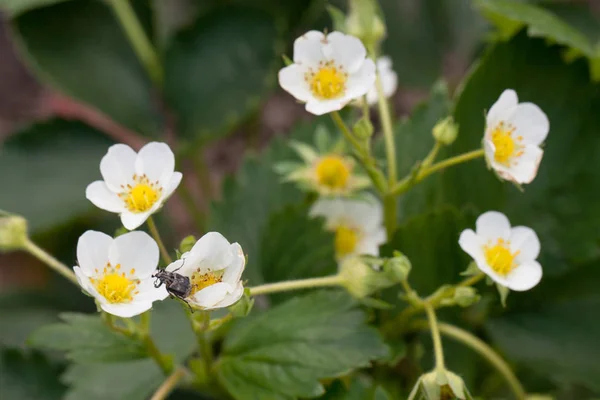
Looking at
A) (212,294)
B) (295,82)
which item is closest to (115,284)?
(212,294)

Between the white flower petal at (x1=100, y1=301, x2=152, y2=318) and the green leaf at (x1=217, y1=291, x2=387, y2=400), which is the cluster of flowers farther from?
the green leaf at (x1=217, y1=291, x2=387, y2=400)

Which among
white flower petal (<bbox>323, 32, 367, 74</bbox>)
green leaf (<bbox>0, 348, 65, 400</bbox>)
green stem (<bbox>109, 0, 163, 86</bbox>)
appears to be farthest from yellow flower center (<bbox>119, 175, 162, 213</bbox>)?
green stem (<bbox>109, 0, 163, 86</bbox>)

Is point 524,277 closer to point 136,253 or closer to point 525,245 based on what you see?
point 525,245

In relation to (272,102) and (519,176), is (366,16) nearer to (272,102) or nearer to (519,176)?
(519,176)

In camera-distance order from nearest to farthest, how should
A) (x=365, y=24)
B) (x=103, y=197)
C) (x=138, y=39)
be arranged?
(x=103, y=197)
(x=365, y=24)
(x=138, y=39)

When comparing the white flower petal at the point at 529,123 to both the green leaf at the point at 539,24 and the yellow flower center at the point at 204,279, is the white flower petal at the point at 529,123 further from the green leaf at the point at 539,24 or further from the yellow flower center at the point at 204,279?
the yellow flower center at the point at 204,279

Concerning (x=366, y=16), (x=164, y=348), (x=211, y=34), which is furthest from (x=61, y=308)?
(x=366, y=16)
